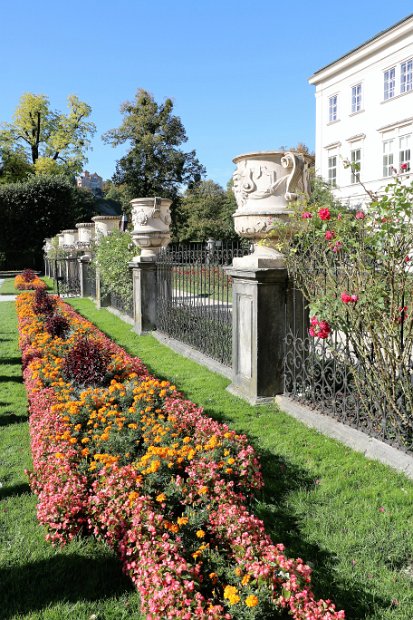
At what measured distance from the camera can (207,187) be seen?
51.0m

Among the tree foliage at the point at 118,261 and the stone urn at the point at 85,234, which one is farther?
Answer: the stone urn at the point at 85,234

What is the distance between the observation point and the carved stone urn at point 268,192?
196 inches

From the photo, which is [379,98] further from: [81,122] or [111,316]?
[81,122]

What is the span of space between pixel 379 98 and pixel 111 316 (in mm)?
19902

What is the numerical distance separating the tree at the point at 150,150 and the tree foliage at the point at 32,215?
4.05m

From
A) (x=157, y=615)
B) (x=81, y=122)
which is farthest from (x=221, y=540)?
(x=81, y=122)

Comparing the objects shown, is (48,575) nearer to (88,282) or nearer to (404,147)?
(88,282)

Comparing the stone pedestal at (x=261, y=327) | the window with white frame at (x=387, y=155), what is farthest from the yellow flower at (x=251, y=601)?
the window with white frame at (x=387, y=155)

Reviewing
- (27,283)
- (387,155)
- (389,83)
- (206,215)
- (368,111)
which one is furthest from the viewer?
(206,215)

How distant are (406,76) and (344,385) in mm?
24002

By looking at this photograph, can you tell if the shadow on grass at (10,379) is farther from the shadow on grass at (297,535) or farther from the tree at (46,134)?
the tree at (46,134)

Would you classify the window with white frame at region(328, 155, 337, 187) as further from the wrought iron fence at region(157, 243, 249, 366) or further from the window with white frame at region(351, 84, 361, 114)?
the wrought iron fence at region(157, 243, 249, 366)

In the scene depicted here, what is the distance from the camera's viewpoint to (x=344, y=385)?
13.8ft

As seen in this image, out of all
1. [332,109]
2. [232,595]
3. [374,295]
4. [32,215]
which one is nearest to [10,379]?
[374,295]
